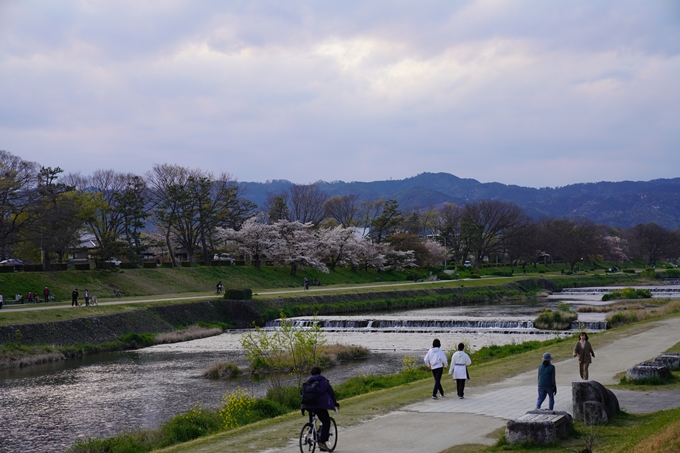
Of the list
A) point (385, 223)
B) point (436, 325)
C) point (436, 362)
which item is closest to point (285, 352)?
point (436, 325)

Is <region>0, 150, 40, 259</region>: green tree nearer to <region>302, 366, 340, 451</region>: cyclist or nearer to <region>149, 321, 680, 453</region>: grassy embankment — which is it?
<region>149, 321, 680, 453</region>: grassy embankment

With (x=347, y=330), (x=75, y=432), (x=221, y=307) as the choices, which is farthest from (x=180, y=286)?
(x=75, y=432)

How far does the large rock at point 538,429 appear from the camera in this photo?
10836mm

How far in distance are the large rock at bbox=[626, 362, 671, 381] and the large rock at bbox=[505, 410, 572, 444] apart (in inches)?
271

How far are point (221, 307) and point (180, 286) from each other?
54.2 ft

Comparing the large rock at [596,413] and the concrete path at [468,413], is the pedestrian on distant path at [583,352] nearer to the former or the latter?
the concrete path at [468,413]

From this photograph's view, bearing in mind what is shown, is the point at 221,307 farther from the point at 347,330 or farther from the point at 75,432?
the point at 75,432

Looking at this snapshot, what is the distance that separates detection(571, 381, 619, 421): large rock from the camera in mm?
12562

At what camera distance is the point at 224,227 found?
83875 mm

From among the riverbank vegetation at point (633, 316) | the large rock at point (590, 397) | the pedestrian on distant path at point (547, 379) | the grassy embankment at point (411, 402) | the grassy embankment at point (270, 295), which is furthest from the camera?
the riverbank vegetation at point (633, 316)

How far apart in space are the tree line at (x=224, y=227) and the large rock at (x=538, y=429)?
4515 cm

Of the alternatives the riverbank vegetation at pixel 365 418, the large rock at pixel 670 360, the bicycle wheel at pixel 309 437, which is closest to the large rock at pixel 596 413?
the riverbank vegetation at pixel 365 418

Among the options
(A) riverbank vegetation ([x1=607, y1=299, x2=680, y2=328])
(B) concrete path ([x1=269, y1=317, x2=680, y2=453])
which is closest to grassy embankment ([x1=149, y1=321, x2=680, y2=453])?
(B) concrete path ([x1=269, y1=317, x2=680, y2=453])

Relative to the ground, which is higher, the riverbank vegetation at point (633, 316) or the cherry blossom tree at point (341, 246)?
the cherry blossom tree at point (341, 246)
